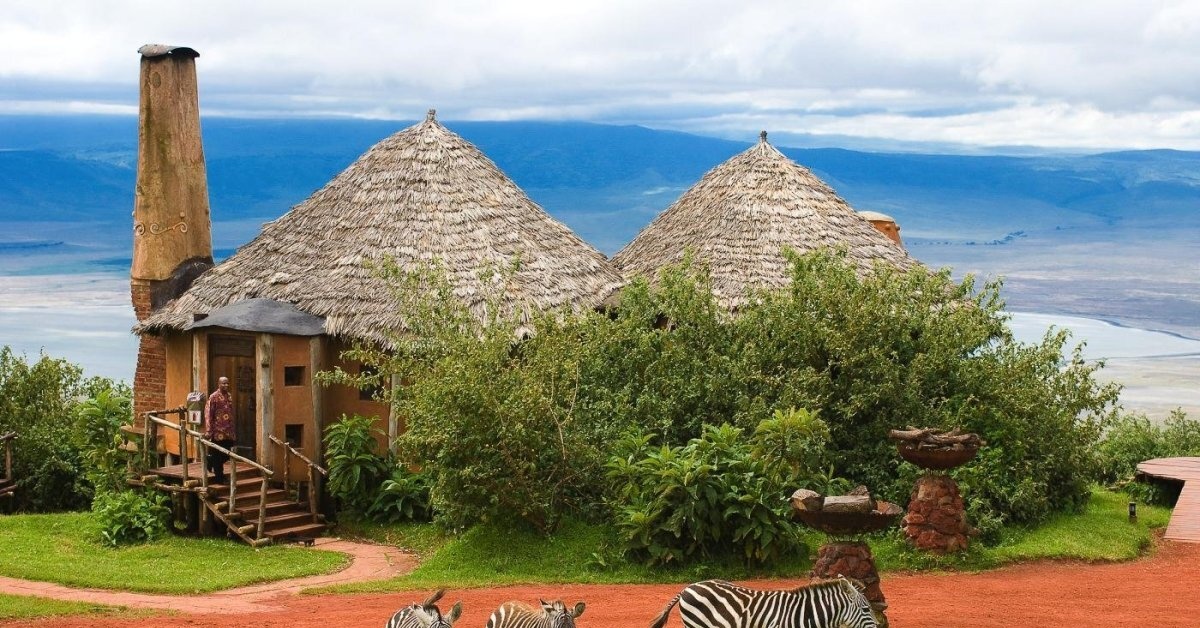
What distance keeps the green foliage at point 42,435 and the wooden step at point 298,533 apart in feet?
18.8

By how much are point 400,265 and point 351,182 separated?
2324 millimetres

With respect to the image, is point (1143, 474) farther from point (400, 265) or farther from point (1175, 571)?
point (400, 265)

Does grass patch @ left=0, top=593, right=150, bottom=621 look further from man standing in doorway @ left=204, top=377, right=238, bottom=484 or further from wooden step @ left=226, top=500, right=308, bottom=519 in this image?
man standing in doorway @ left=204, top=377, right=238, bottom=484

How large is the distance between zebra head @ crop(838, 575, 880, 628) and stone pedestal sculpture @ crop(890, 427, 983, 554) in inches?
173

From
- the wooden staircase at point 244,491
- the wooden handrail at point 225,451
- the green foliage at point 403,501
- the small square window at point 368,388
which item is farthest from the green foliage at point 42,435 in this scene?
the green foliage at point 403,501

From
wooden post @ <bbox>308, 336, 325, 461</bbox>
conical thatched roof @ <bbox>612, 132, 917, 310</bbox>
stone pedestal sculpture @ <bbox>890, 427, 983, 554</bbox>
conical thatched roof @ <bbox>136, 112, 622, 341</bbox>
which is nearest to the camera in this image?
stone pedestal sculpture @ <bbox>890, 427, 983, 554</bbox>

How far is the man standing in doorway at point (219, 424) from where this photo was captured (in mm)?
20094

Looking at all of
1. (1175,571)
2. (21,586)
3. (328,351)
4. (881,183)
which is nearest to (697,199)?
(328,351)

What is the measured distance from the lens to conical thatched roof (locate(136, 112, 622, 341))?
69.7 feet

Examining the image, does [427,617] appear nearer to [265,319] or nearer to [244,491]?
[244,491]

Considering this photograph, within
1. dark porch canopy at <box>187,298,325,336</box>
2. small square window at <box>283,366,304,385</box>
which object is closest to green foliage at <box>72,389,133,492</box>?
dark porch canopy at <box>187,298,325,336</box>

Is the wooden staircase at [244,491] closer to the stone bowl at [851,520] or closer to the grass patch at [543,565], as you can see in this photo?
the grass patch at [543,565]

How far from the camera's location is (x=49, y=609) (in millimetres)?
15203

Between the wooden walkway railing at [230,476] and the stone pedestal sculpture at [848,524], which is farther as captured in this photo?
the wooden walkway railing at [230,476]
